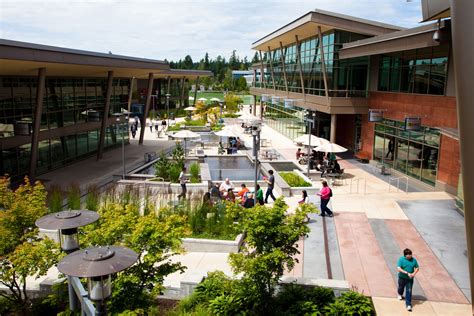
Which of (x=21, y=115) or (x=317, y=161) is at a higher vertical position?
(x=21, y=115)

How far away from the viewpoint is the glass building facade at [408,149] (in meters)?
20.8

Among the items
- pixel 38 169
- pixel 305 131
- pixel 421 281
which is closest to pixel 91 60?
pixel 38 169

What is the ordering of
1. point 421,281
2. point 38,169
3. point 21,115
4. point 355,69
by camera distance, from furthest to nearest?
point 355,69, point 38,169, point 21,115, point 421,281

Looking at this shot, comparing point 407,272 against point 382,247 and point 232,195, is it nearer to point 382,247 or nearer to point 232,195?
point 382,247

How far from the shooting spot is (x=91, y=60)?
20062 millimetres

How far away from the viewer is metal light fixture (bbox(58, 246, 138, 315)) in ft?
14.9

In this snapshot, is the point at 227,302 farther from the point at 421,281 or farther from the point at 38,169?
the point at 38,169

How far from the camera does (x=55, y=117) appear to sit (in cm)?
2522

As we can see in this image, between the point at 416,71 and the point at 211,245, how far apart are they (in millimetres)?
15816

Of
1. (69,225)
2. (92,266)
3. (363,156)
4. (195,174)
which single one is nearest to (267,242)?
(69,225)

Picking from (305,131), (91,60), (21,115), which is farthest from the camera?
→ (305,131)

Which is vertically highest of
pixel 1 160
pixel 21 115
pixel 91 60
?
pixel 91 60

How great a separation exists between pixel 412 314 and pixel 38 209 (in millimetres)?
8781

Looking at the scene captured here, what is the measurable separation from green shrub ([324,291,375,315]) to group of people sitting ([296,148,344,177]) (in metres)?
14.0
